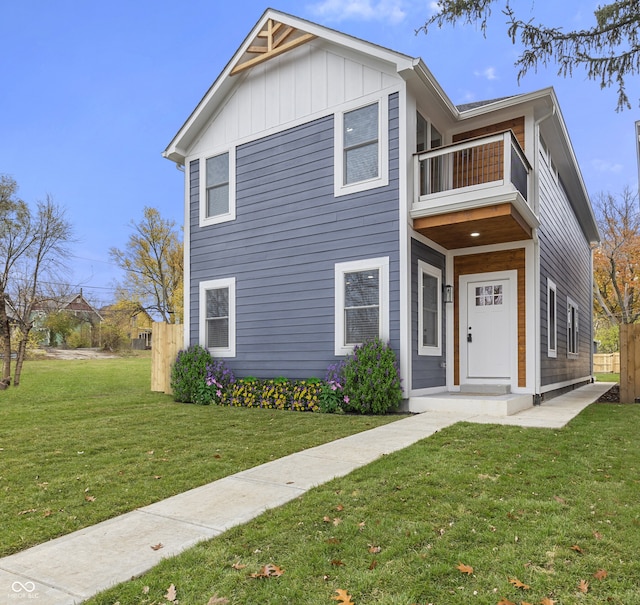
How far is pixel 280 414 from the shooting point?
7984 mm

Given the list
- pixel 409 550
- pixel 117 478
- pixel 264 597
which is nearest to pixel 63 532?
pixel 117 478

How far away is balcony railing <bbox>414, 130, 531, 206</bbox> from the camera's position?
7312 mm

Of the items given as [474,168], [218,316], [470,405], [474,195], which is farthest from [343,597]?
[218,316]

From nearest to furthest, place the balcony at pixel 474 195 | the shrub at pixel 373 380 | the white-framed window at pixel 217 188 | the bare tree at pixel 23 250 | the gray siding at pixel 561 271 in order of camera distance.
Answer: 1. the balcony at pixel 474 195
2. the shrub at pixel 373 380
3. the gray siding at pixel 561 271
4. the white-framed window at pixel 217 188
5. the bare tree at pixel 23 250

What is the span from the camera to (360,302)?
8.31 m

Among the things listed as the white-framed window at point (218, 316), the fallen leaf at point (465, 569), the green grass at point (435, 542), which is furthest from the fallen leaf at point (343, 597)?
the white-framed window at point (218, 316)

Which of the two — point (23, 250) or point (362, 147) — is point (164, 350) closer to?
point (23, 250)

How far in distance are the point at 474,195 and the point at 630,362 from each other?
5.10 metres

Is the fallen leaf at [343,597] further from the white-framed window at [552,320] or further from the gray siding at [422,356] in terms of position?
the white-framed window at [552,320]

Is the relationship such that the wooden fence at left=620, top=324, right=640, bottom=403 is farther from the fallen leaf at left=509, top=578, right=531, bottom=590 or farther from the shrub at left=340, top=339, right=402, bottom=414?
the fallen leaf at left=509, top=578, right=531, bottom=590

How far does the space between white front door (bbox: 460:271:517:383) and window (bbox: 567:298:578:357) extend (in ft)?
14.7

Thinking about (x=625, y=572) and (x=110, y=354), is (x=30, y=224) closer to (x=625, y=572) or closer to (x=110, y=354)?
(x=625, y=572)

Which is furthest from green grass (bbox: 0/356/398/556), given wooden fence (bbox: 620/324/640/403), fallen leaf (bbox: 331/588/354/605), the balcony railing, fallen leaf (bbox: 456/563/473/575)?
wooden fence (bbox: 620/324/640/403)

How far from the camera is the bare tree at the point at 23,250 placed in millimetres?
12000
